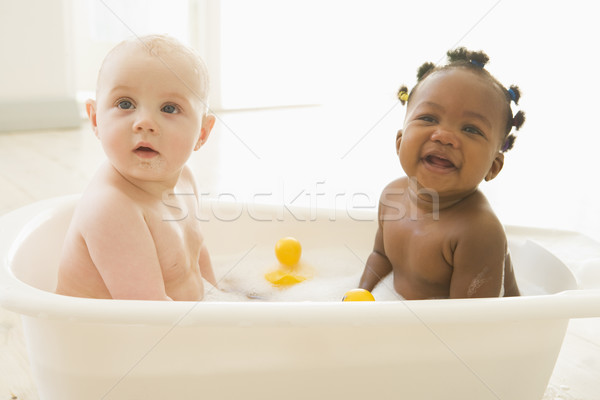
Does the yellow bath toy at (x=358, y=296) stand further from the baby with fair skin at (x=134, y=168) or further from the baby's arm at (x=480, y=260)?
the baby with fair skin at (x=134, y=168)

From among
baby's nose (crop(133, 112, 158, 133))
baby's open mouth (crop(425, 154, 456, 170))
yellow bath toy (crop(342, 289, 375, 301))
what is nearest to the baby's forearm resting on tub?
yellow bath toy (crop(342, 289, 375, 301))

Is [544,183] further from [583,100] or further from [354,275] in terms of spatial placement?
[583,100]

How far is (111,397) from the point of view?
2.36 ft

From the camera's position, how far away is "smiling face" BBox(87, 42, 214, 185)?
0.80 metres

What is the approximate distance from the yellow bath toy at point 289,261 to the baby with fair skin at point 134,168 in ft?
1.01

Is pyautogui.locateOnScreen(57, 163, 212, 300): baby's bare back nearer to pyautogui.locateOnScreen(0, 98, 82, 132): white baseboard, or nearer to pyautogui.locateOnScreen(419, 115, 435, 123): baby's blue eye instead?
pyautogui.locateOnScreen(419, 115, 435, 123): baby's blue eye

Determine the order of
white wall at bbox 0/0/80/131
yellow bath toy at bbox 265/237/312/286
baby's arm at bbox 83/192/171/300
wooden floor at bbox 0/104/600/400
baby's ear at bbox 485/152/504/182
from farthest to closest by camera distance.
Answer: white wall at bbox 0/0/80/131 < yellow bath toy at bbox 265/237/312/286 < wooden floor at bbox 0/104/600/400 < baby's ear at bbox 485/152/504/182 < baby's arm at bbox 83/192/171/300

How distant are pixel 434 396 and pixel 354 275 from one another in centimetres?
40

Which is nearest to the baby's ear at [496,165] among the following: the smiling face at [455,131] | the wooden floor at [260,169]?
the smiling face at [455,131]

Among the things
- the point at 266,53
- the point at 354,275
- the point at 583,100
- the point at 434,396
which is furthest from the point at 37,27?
the point at 583,100

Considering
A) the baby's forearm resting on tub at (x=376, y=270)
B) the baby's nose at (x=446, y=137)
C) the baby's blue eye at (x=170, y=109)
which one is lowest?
the baby's forearm resting on tub at (x=376, y=270)

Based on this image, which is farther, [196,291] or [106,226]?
[196,291]

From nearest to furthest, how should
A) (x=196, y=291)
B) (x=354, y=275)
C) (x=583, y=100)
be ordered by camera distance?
1. (x=196, y=291)
2. (x=354, y=275)
3. (x=583, y=100)

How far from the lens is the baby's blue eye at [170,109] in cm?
83
